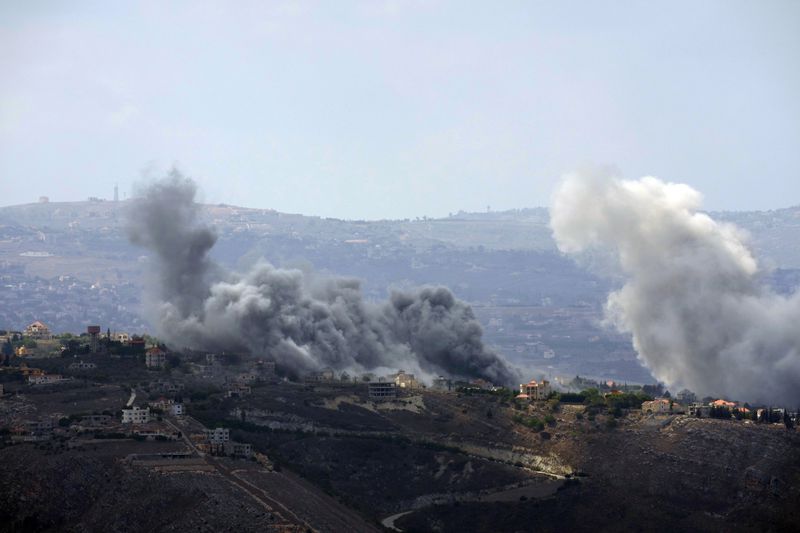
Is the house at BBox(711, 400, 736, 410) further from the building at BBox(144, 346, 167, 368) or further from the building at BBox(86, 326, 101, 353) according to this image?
the building at BBox(86, 326, 101, 353)

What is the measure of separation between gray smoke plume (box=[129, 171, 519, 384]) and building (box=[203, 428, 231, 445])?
26118 mm

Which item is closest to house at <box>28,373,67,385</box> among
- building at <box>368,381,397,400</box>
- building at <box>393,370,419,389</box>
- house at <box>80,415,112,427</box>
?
house at <box>80,415,112,427</box>

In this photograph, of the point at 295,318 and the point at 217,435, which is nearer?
the point at 217,435

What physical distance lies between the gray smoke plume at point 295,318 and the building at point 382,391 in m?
10.3

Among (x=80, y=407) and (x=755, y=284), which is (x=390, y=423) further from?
(x=755, y=284)

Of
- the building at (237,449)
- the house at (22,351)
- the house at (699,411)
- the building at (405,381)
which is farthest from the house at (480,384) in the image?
the house at (22,351)

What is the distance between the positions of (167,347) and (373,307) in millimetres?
21010

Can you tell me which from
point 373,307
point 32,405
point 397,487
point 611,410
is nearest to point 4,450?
point 32,405

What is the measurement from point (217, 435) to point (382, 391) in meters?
19.0

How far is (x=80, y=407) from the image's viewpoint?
358 ft

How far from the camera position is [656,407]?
109750mm

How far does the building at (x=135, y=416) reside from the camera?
343 ft

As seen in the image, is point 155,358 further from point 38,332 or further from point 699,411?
point 699,411

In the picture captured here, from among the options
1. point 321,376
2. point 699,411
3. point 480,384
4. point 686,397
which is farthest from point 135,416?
point 686,397
